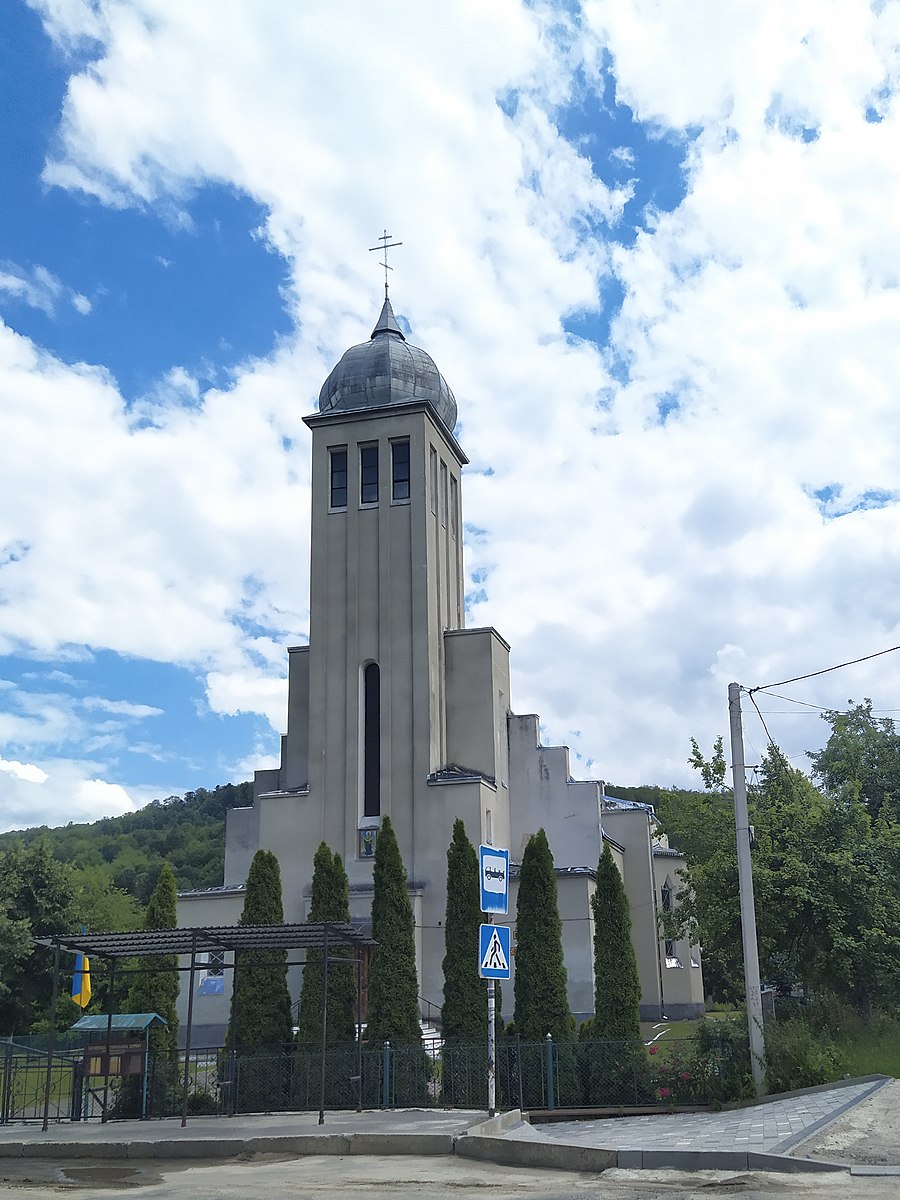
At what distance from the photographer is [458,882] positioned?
84.9 feet

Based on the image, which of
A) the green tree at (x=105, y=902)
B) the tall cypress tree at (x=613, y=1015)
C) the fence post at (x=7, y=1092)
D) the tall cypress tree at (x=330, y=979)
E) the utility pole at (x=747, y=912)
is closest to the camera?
the utility pole at (x=747, y=912)

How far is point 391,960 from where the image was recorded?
989 inches

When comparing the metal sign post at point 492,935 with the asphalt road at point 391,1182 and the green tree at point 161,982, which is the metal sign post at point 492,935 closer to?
the asphalt road at point 391,1182

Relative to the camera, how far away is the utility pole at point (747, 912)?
19703 mm

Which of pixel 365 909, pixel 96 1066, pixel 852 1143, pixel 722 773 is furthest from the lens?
pixel 365 909

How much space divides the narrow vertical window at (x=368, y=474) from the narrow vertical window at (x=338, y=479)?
63cm

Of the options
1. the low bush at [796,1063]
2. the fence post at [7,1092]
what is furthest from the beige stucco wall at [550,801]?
the fence post at [7,1092]

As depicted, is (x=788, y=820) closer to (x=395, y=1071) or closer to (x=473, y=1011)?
(x=473, y=1011)

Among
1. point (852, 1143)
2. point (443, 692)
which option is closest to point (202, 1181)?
point (852, 1143)

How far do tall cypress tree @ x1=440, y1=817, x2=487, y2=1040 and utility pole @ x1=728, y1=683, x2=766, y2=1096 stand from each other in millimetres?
6189

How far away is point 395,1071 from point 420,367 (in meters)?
27.5

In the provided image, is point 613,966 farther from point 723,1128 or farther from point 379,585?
point 379,585

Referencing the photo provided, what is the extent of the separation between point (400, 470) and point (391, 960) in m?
19.5

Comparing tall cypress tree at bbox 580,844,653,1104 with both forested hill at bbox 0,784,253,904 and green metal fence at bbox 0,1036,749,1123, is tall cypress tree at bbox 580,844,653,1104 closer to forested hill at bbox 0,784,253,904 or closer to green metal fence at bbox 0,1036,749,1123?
green metal fence at bbox 0,1036,749,1123
